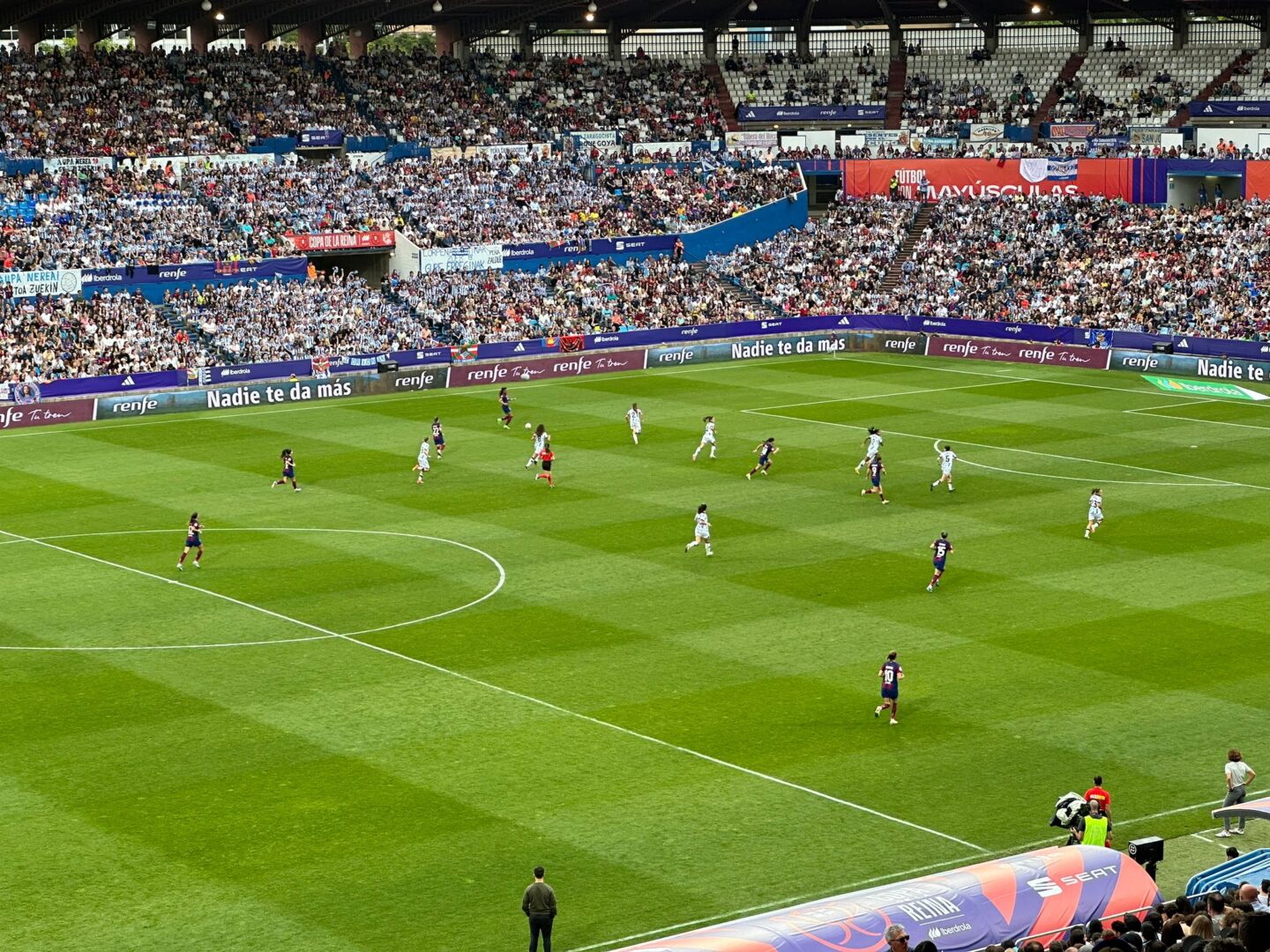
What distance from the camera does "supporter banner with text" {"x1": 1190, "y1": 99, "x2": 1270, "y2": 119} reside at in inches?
3489

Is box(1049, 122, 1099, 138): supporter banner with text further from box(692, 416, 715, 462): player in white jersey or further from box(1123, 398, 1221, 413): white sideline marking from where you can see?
box(692, 416, 715, 462): player in white jersey

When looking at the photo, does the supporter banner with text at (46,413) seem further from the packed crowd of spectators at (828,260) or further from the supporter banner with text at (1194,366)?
the supporter banner with text at (1194,366)

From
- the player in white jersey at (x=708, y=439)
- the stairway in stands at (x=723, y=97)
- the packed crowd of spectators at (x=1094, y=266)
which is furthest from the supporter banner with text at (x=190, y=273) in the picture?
the stairway in stands at (x=723, y=97)

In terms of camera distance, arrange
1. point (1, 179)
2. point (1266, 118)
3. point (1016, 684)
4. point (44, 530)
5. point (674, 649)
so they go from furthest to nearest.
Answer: point (1266, 118), point (1, 179), point (44, 530), point (674, 649), point (1016, 684)

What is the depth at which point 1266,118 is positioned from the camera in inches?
3482

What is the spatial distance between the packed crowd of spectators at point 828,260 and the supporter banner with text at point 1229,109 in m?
15.8

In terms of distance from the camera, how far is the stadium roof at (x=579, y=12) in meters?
89.2

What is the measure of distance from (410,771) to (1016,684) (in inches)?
417

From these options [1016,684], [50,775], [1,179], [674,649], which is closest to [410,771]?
[50,775]

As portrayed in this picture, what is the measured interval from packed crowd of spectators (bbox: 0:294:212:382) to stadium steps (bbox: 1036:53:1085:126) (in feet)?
167

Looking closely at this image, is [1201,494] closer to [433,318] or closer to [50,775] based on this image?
[50,775]

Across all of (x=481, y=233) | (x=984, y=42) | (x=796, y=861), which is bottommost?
(x=796, y=861)

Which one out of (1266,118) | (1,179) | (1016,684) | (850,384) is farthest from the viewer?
(1266,118)

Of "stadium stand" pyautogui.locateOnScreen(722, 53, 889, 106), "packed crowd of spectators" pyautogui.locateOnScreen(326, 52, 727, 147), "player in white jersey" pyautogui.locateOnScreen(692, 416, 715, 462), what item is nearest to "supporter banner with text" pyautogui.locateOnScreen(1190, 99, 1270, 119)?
"stadium stand" pyautogui.locateOnScreen(722, 53, 889, 106)
